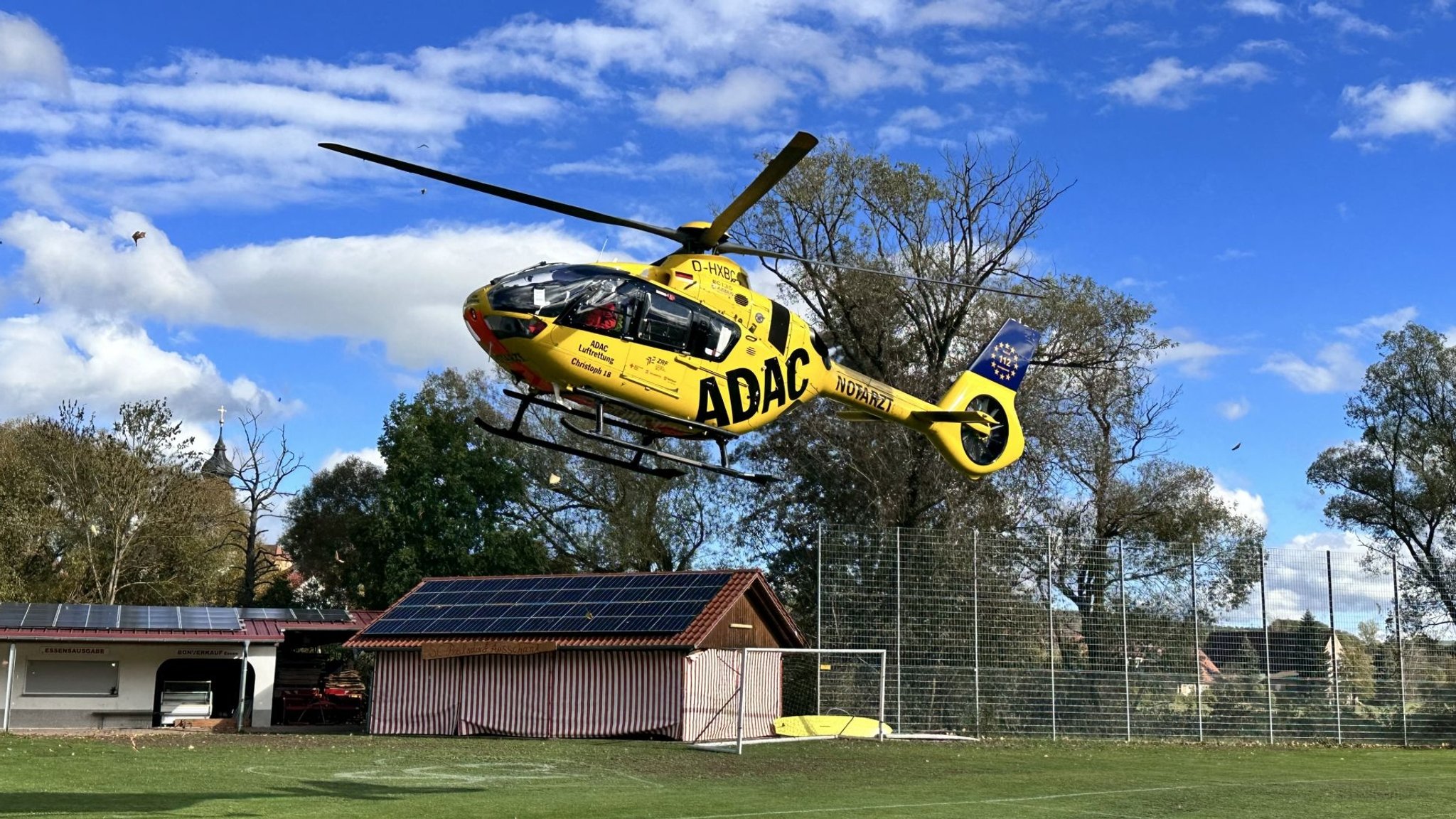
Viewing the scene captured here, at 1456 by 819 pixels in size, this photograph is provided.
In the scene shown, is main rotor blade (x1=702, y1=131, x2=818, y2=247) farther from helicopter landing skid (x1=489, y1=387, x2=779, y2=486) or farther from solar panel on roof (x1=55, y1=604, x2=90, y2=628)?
solar panel on roof (x1=55, y1=604, x2=90, y2=628)

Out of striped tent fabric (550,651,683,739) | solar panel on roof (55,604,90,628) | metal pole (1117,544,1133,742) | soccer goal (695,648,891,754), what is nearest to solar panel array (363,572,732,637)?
striped tent fabric (550,651,683,739)

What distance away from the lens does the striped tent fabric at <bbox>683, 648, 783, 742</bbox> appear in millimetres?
27562

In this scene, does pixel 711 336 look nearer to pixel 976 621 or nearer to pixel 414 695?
pixel 976 621

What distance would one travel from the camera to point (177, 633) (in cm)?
3238

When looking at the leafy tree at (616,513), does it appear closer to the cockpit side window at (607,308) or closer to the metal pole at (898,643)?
the metal pole at (898,643)

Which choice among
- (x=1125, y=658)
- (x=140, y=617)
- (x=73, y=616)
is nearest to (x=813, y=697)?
(x=1125, y=658)

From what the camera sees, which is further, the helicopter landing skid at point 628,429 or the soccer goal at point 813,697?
the soccer goal at point 813,697

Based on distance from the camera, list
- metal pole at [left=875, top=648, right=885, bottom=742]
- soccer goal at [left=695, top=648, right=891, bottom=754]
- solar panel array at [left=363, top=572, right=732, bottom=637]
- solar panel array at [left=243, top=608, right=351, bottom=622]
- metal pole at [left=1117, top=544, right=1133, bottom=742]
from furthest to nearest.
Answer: solar panel array at [left=243, top=608, right=351, bottom=622] → solar panel array at [left=363, top=572, right=732, bottom=637] → metal pole at [left=1117, top=544, right=1133, bottom=742] → soccer goal at [left=695, top=648, right=891, bottom=754] → metal pole at [left=875, top=648, right=885, bottom=742]

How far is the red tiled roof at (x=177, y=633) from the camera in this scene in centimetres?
3134

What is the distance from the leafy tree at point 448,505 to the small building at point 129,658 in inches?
310

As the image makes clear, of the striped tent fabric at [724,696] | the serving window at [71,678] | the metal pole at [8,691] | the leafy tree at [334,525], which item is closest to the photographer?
the striped tent fabric at [724,696]

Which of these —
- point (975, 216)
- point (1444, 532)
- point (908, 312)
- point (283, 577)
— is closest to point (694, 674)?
point (908, 312)

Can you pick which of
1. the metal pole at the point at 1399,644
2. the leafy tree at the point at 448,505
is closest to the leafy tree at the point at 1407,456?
the metal pole at the point at 1399,644

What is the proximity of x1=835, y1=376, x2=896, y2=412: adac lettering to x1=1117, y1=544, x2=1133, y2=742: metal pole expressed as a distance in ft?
42.2
